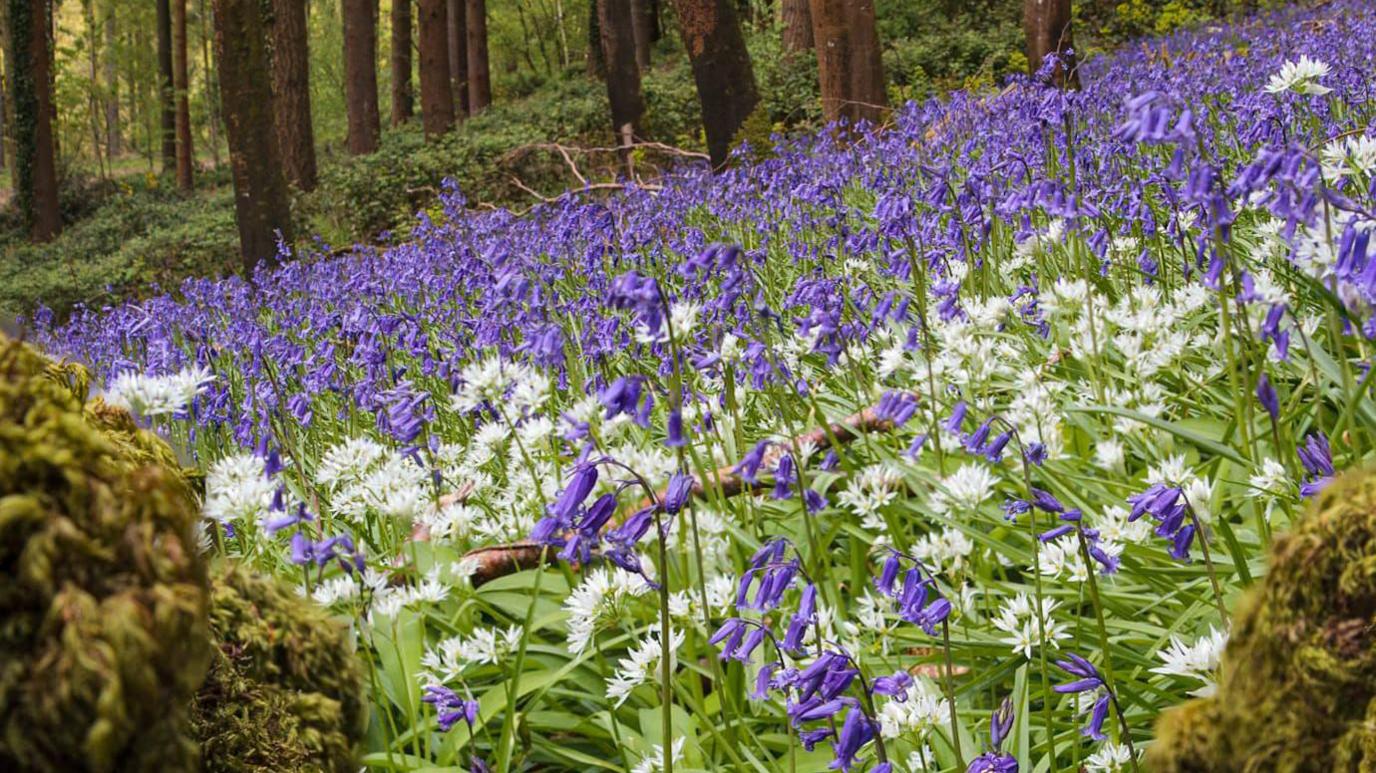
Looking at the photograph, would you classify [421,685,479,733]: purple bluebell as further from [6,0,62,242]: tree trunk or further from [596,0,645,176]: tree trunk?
[6,0,62,242]: tree trunk

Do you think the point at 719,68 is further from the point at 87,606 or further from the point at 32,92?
the point at 32,92

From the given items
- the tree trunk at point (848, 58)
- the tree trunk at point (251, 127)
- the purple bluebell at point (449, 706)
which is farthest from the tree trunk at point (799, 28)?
the purple bluebell at point (449, 706)

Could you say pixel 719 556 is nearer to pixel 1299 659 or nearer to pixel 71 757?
pixel 1299 659

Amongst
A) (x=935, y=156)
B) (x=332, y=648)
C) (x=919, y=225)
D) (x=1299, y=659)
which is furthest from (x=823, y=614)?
(x=935, y=156)

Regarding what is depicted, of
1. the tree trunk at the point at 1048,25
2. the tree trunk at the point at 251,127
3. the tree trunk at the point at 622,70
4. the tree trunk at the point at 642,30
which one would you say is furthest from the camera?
the tree trunk at the point at 642,30

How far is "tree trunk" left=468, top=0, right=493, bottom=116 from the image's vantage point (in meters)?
25.4

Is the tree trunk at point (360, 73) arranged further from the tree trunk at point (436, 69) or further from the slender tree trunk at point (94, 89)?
the slender tree trunk at point (94, 89)

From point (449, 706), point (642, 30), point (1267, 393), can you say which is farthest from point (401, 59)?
point (1267, 393)

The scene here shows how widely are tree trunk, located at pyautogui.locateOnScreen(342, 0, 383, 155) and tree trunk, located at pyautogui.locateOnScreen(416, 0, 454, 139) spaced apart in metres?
1.26

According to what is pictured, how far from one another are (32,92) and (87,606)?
83.4 ft

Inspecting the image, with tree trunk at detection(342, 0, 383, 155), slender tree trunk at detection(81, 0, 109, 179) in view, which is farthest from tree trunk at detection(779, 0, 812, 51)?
slender tree trunk at detection(81, 0, 109, 179)

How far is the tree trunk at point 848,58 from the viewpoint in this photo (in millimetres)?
11289

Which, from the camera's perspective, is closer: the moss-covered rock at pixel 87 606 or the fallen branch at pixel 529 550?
the moss-covered rock at pixel 87 606

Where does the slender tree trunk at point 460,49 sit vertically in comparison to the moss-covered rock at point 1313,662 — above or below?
above
